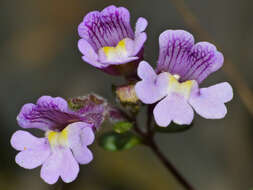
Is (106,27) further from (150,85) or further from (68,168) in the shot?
(68,168)

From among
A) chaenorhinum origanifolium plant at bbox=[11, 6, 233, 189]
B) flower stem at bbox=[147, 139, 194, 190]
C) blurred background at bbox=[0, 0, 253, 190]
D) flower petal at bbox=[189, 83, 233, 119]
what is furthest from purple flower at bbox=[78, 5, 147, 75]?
blurred background at bbox=[0, 0, 253, 190]

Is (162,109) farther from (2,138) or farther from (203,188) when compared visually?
(2,138)

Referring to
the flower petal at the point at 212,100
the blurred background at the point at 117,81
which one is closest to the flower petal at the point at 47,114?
the flower petal at the point at 212,100

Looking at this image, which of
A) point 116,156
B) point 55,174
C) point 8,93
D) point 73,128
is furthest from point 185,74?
point 8,93

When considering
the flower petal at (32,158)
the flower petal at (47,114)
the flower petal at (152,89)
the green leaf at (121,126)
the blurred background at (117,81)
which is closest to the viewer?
the flower petal at (152,89)

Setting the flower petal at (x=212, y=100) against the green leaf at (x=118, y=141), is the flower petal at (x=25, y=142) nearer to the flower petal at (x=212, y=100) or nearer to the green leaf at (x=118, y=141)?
the green leaf at (x=118, y=141)

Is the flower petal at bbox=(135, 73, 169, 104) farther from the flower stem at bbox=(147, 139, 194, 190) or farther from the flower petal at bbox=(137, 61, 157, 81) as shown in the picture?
Answer: the flower stem at bbox=(147, 139, 194, 190)
